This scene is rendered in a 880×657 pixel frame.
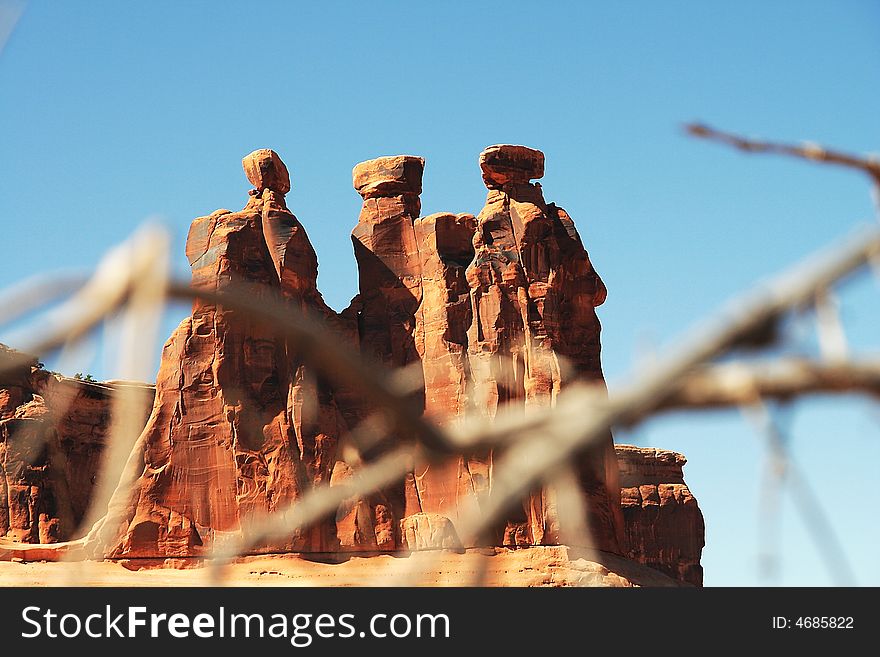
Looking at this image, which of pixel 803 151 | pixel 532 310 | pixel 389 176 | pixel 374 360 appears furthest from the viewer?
pixel 389 176

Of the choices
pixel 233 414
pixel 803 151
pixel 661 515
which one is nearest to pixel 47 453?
pixel 233 414

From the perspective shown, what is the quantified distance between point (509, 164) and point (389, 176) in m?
5.41

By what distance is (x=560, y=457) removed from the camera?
3.62 meters

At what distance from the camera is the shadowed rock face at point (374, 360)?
169ft

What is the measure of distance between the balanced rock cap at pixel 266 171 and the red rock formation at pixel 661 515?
93.4 ft

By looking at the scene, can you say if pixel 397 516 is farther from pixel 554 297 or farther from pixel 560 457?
pixel 560 457

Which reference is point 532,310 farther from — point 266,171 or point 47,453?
point 47,453

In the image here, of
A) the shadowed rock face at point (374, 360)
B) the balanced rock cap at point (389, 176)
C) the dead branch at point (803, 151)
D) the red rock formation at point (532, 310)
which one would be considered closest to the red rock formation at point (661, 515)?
the shadowed rock face at point (374, 360)

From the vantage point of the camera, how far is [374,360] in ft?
175

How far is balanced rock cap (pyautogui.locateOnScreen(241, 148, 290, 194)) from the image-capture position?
56719mm

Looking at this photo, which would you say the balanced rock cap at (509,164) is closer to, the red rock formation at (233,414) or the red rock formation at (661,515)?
the red rock formation at (233,414)
